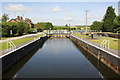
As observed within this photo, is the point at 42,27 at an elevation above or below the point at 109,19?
below

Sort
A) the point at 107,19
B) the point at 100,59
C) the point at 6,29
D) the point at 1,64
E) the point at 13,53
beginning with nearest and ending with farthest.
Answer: the point at 1,64 < the point at 13,53 < the point at 100,59 < the point at 6,29 < the point at 107,19

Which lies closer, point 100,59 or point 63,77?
point 63,77

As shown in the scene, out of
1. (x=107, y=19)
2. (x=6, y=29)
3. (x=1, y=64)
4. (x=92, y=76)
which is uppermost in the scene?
(x=107, y=19)

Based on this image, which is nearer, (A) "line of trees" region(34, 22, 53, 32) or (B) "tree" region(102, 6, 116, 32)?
(B) "tree" region(102, 6, 116, 32)

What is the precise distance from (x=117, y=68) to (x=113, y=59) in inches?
37.2

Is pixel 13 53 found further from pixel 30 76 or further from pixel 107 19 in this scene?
pixel 107 19

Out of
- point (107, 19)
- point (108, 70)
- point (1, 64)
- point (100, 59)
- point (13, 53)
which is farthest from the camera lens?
point (107, 19)

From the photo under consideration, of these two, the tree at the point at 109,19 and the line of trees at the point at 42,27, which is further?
the line of trees at the point at 42,27

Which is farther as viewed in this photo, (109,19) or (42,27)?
(42,27)

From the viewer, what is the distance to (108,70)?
1561 cm

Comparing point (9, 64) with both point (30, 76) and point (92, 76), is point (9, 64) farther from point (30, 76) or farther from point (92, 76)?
point (92, 76)

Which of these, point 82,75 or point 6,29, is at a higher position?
point 6,29

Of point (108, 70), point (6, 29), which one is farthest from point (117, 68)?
point (6, 29)

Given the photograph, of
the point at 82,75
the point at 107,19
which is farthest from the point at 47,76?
the point at 107,19
